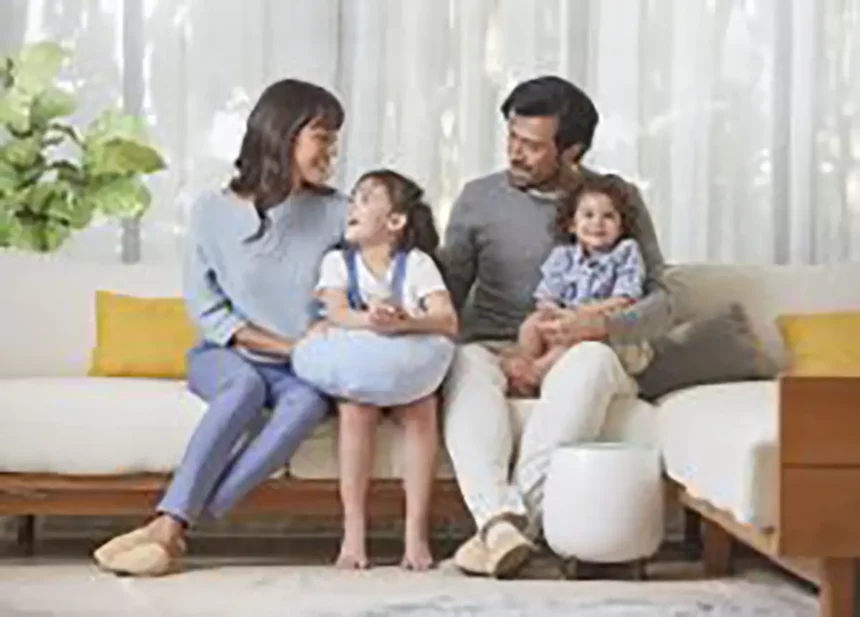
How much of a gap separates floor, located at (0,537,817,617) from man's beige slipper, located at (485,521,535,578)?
0.04m

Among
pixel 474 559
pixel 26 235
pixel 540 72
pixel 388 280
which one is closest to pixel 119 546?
pixel 474 559

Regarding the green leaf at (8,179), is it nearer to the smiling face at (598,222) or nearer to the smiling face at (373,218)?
the smiling face at (373,218)

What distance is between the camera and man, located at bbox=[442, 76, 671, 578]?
355cm

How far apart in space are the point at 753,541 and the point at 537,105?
1.39 meters

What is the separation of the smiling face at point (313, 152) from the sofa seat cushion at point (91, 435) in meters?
0.58

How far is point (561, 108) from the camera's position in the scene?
407cm

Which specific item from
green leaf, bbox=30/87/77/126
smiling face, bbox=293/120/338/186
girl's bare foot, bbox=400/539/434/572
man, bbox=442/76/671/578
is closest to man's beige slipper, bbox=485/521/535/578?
man, bbox=442/76/671/578

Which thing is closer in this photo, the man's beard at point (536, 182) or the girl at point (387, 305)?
the girl at point (387, 305)

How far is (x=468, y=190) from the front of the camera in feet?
13.7

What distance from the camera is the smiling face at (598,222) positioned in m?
3.86

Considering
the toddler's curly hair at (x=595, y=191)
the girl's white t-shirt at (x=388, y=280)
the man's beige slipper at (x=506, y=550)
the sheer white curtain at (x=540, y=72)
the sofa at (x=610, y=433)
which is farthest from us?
the sheer white curtain at (x=540, y=72)

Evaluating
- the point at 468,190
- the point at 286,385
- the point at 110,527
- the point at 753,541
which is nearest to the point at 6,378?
the point at 110,527

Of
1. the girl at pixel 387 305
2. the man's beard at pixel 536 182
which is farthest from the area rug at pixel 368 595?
the man's beard at pixel 536 182

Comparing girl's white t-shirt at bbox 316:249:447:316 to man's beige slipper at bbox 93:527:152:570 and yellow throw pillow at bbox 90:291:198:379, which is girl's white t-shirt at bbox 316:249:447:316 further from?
man's beige slipper at bbox 93:527:152:570
